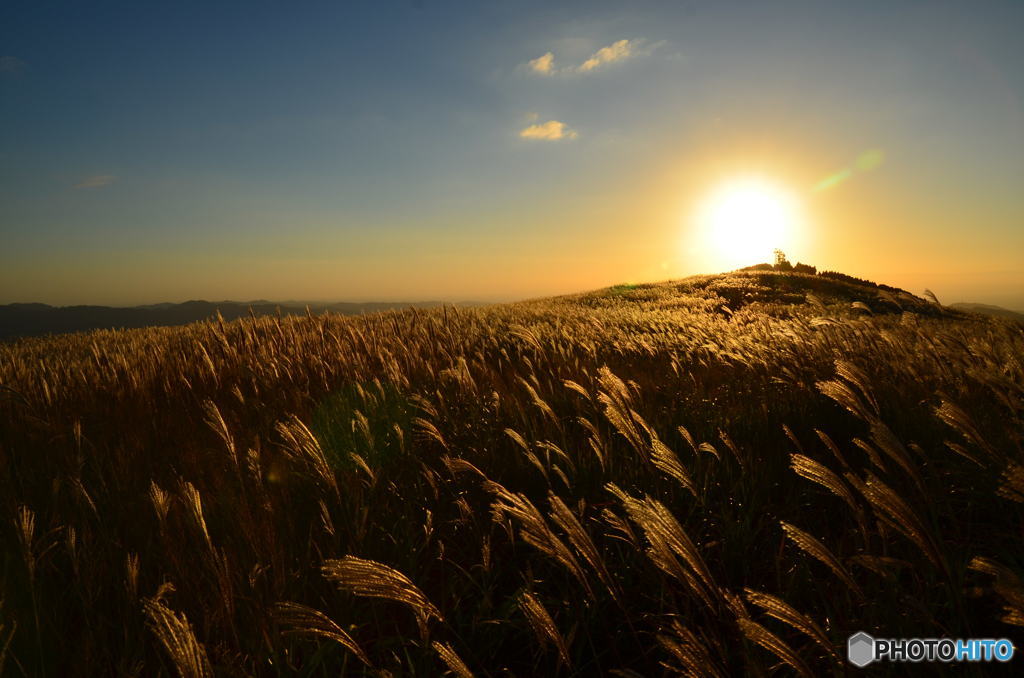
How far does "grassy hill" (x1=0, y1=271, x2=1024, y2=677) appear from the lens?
1130 millimetres

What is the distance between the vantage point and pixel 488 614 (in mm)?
1471

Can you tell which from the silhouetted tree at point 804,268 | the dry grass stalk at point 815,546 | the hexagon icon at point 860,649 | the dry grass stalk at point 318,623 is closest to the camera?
the dry grass stalk at point 318,623

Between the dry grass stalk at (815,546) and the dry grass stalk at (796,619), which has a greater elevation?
the dry grass stalk at (815,546)

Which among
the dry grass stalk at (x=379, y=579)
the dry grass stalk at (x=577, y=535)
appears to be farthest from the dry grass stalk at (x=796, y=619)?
the dry grass stalk at (x=379, y=579)

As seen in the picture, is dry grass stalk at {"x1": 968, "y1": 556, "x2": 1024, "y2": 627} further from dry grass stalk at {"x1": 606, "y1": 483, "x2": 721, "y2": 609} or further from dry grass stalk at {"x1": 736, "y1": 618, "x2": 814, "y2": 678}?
dry grass stalk at {"x1": 606, "y1": 483, "x2": 721, "y2": 609}

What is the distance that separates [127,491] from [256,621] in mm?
1269

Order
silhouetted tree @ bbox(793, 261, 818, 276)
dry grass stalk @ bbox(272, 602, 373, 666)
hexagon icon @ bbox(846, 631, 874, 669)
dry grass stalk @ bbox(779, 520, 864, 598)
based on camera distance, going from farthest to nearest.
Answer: silhouetted tree @ bbox(793, 261, 818, 276) < hexagon icon @ bbox(846, 631, 874, 669) < dry grass stalk @ bbox(779, 520, 864, 598) < dry grass stalk @ bbox(272, 602, 373, 666)

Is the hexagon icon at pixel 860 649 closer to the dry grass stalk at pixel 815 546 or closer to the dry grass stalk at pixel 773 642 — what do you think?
the dry grass stalk at pixel 815 546

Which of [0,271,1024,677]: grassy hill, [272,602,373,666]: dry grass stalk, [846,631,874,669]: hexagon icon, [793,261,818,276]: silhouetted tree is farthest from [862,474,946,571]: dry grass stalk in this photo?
[793,261,818,276]: silhouetted tree
